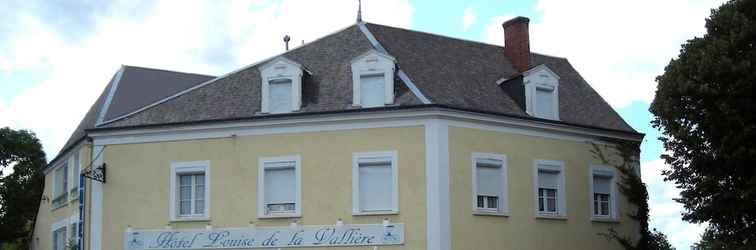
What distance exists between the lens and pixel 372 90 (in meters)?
27.9

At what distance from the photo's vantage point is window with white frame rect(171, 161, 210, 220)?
2855 cm

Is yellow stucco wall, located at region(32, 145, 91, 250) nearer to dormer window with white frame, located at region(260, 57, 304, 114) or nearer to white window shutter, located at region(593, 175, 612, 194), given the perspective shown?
dormer window with white frame, located at region(260, 57, 304, 114)

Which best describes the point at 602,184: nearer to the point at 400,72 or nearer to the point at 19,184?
the point at 400,72

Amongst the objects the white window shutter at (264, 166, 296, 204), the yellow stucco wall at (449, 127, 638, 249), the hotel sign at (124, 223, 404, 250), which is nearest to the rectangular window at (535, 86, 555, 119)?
the yellow stucco wall at (449, 127, 638, 249)

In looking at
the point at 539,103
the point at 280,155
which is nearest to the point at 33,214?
the point at 280,155

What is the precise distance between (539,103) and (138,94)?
13995 mm

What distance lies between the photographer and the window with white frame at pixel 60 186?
114ft

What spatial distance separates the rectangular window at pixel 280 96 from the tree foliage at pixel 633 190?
9474mm

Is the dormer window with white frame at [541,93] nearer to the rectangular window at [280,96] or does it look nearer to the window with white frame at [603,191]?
the window with white frame at [603,191]

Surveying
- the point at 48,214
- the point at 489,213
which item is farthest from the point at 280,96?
the point at 48,214

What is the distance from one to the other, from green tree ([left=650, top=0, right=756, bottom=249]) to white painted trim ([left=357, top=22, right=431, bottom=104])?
19.7ft


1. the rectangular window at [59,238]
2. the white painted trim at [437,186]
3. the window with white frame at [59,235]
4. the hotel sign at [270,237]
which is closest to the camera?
the white painted trim at [437,186]

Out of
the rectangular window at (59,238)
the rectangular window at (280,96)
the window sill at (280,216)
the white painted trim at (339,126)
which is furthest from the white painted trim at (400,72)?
the rectangular window at (59,238)

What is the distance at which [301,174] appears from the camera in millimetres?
27719
